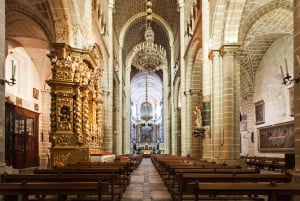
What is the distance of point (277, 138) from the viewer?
928 inches

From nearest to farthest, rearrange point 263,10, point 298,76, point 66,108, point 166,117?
point 298,76 → point 66,108 → point 263,10 → point 166,117

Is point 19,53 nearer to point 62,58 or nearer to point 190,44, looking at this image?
point 62,58

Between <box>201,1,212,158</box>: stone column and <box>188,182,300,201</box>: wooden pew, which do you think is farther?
<box>201,1,212,158</box>: stone column

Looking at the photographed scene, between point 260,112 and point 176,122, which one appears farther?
point 176,122

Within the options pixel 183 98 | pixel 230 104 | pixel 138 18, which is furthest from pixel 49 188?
pixel 138 18

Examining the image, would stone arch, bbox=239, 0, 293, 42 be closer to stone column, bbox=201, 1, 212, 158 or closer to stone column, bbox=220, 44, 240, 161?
stone column, bbox=201, 1, 212, 158

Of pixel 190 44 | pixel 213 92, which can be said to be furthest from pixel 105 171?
pixel 190 44

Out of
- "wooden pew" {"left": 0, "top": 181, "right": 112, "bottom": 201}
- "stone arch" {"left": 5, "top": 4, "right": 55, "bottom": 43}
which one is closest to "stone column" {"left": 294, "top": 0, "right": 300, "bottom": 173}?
"wooden pew" {"left": 0, "top": 181, "right": 112, "bottom": 201}

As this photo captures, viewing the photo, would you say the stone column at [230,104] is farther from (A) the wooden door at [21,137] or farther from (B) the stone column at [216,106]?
(A) the wooden door at [21,137]

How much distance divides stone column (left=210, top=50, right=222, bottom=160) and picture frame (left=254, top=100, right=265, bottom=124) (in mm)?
11196

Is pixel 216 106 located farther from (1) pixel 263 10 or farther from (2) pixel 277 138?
(2) pixel 277 138

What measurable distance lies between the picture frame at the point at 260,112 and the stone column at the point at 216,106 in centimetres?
1120

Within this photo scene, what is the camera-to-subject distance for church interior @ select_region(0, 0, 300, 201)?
731cm

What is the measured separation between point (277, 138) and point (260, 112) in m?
3.62
